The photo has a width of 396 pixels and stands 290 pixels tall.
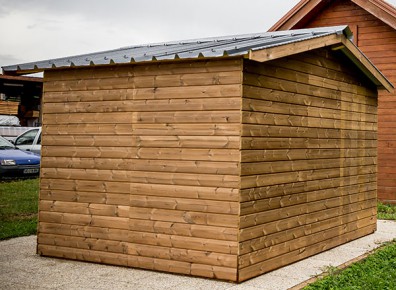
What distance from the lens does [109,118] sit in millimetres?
8805

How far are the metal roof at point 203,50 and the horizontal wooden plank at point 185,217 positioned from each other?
1.97 m

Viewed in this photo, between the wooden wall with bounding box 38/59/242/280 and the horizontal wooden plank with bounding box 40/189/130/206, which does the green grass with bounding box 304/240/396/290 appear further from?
the horizontal wooden plank with bounding box 40/189/130/206

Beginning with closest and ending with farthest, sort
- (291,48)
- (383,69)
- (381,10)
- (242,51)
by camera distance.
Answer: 1. (242,51)
2. (291,48)
3. (381,10)
4. (383,69)

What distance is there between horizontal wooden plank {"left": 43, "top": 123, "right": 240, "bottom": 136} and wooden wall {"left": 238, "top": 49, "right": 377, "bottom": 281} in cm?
29

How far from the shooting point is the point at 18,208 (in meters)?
14.9

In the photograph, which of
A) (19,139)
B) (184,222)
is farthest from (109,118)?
(19,139)

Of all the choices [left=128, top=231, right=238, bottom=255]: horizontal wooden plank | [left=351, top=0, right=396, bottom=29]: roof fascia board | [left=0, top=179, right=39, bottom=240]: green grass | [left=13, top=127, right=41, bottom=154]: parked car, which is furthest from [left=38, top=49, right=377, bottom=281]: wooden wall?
[left=13, top=127, right=41, bottom=154]: parked car

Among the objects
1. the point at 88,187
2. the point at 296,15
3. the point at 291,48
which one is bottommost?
the point at 88,187

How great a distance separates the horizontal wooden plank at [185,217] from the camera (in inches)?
307

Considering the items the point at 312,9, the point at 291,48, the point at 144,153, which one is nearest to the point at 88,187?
the point at 144,153

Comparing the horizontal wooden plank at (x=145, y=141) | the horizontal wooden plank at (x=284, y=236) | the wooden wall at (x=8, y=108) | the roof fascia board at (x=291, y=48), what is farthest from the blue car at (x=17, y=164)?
the wooden wall at (x=8, y=108)

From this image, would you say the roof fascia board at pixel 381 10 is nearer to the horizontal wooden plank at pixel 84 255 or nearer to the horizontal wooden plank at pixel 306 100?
the horizontal wooden plank at pixel 306 100

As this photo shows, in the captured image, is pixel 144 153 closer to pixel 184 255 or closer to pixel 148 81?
pixel 148 81

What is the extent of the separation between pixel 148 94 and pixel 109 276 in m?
2.43
